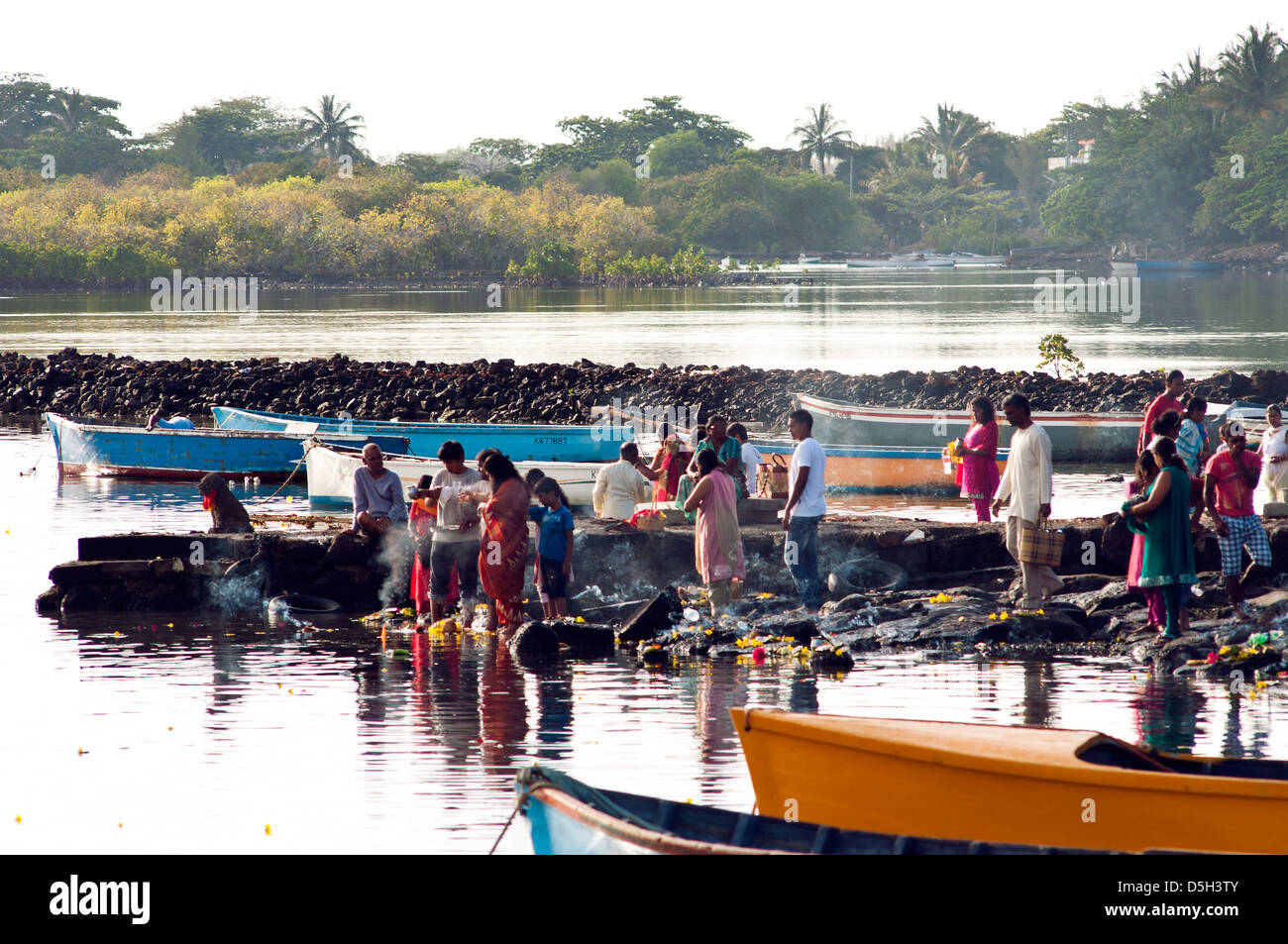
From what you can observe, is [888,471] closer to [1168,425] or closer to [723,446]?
[723,446]

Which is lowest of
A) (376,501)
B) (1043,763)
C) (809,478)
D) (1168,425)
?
(1043,763)

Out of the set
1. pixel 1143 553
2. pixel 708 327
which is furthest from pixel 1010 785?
pixel 708 327

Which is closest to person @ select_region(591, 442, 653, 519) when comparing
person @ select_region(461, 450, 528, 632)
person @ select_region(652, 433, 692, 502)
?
person @ select_region(652, 433, 692, 502)

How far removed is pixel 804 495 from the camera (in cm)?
1246

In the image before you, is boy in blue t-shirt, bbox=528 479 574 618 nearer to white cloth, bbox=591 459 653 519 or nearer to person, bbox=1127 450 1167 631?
white cloth, bbox=591 459 653 519

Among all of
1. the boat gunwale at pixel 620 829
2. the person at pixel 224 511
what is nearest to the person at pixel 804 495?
the boat gunwale at pixel 620 829

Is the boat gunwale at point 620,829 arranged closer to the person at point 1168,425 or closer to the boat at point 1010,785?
the boat at point 1010,785

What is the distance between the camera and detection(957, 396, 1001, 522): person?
15.4 metres

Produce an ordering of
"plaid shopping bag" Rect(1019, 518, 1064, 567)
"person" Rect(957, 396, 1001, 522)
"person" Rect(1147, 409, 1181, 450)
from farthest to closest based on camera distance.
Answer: "person" Rect(957, 396, 1001, 522) < "plaid shopping bag" Rect(1019, 518, 1064, 567) < "person" Rect(1147, 409, 1181, 450)

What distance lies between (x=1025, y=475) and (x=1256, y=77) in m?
131

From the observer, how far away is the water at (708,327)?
2322 inches

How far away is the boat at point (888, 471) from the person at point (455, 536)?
11.9 metres

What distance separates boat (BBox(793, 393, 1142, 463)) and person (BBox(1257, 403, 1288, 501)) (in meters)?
10.5
